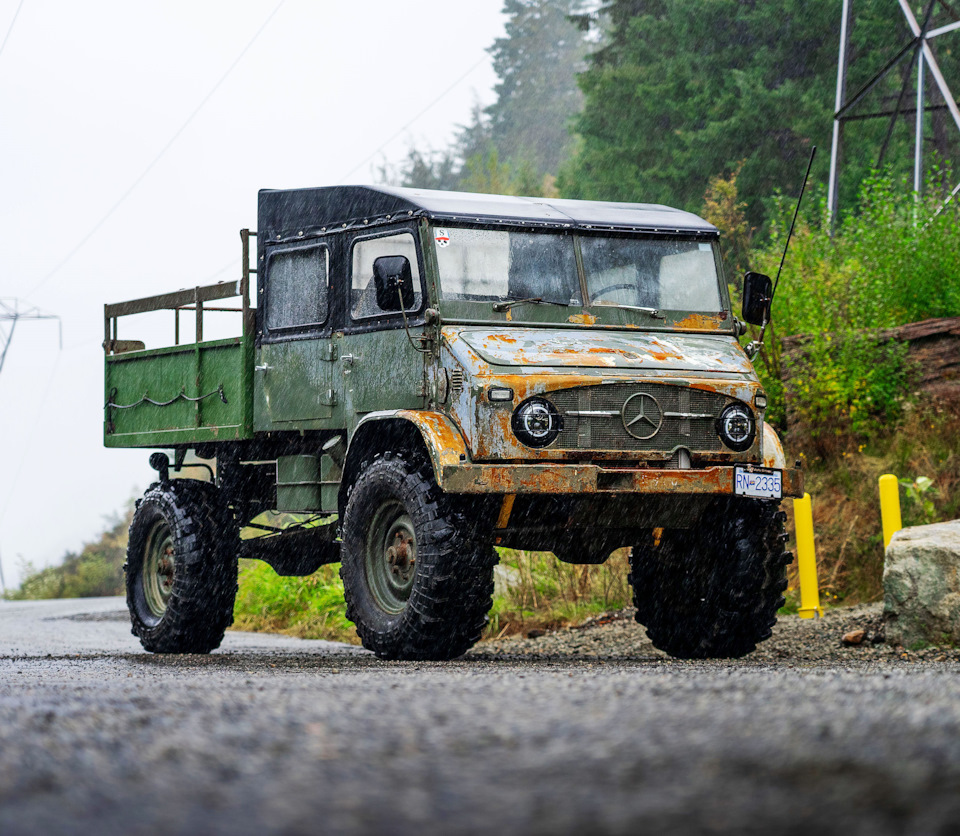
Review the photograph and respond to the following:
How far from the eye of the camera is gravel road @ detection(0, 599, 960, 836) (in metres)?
2.63

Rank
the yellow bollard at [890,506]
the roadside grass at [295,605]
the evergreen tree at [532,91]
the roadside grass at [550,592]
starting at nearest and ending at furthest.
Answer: the yellow bollard at [890,506] → the roadside grass at [550,592] → the roadside grass at [295,605] → the evergreen tree at [532,91]

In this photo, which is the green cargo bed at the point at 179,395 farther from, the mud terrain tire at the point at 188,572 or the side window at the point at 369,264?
the side window at the point at 369,264

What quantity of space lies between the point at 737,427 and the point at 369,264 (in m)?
2.72

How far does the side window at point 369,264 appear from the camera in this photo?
9375mm

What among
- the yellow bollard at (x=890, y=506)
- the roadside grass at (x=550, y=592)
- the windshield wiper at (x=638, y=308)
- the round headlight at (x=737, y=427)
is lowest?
the roadside grass at (x=550, y=592)

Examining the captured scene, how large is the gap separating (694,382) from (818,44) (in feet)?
88.1

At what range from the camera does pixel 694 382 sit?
8.83m

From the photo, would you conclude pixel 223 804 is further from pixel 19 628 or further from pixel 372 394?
pixel 19 628

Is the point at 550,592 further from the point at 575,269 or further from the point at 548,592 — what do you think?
the point at 575,269

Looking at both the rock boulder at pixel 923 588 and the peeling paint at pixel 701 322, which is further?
the peeling paint at pixel 701 322

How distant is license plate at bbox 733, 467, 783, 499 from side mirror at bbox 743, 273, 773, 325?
1518mm

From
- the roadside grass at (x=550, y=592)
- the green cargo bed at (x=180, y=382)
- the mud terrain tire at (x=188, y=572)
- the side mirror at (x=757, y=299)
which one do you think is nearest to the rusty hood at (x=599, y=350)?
the side mirror at (x=757, y=299)

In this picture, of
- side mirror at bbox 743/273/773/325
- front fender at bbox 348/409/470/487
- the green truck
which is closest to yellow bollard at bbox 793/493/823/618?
the green truck

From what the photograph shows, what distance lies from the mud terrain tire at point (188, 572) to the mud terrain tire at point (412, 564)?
2277 millimetres
